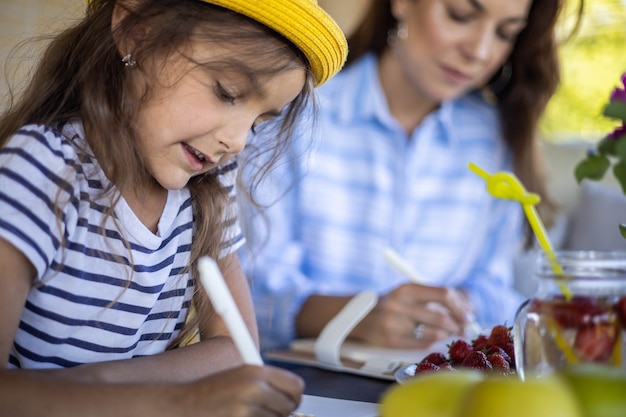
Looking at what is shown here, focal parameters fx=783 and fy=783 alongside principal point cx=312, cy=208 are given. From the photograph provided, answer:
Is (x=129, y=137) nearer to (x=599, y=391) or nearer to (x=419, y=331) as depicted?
(x=599, y=391)

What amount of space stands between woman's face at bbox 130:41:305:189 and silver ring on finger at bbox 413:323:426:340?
0.67m

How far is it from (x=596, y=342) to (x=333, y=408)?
0.36 meters

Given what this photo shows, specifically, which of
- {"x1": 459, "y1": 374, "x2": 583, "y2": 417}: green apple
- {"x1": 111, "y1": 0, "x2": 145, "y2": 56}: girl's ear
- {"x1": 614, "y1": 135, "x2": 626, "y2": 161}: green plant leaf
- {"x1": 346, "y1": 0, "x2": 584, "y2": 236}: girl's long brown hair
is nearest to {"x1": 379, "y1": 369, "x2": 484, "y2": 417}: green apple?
{"x1": 459, "y1": 374, "x2": 583, "y2": 417}: green apple

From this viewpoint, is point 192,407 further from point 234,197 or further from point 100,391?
point 234,197

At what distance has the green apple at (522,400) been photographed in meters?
0.50

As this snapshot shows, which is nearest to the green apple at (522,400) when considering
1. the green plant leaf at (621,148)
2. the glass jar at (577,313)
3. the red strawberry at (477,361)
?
the glass jar at (577,313)

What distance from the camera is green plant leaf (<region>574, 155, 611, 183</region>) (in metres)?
0.77

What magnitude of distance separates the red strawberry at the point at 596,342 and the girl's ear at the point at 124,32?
2.02 ft

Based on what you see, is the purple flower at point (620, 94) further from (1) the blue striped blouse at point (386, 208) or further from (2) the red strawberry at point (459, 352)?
(1) the blue striped blouse at point (386, 208)

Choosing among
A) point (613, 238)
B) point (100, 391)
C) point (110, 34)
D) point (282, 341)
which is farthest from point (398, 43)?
point (100, 391)

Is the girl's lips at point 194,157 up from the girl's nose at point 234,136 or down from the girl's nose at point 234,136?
down

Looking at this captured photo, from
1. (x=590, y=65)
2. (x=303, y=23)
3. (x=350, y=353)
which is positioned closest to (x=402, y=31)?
(x=350, y=353)

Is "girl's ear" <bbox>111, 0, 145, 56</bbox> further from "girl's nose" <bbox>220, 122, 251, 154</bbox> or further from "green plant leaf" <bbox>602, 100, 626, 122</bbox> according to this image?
"green plant leaf" <bbox>602, 100, 626, 122</bbox>

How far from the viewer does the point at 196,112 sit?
923 millimetres
